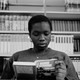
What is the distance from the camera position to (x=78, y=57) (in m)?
2.42

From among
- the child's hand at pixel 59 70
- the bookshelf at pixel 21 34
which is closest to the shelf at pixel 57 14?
the bookshelf at pixel 21 34

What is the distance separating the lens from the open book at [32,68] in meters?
0.91

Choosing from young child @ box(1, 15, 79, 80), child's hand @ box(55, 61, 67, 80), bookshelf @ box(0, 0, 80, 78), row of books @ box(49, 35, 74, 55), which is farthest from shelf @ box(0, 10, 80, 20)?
child's hand @ box(55, 61, 67, 80)

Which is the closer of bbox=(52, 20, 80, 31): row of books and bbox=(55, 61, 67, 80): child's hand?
bbox=(55, 61, 67, 80): child's hand

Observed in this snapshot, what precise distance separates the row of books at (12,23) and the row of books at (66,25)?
41 centimetres

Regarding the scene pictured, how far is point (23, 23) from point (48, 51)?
118 cm

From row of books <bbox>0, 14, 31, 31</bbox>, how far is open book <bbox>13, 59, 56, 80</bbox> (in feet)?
4.63

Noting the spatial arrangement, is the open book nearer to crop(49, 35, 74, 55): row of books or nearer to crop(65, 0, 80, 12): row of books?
crop(49, 35, 74, 55): row of books

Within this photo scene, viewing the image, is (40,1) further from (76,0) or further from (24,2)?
(76,0)

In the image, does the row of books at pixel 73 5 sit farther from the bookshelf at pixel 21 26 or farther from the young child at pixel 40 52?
the young child at pixel 40 52

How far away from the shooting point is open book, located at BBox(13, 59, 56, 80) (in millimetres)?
910

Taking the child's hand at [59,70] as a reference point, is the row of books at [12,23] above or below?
above

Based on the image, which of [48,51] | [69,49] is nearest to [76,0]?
[69,49]

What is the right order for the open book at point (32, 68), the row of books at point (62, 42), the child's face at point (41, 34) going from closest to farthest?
the open book at point (32, 68), the child's face at point (41, 34), the row of books at point (62, 42)
